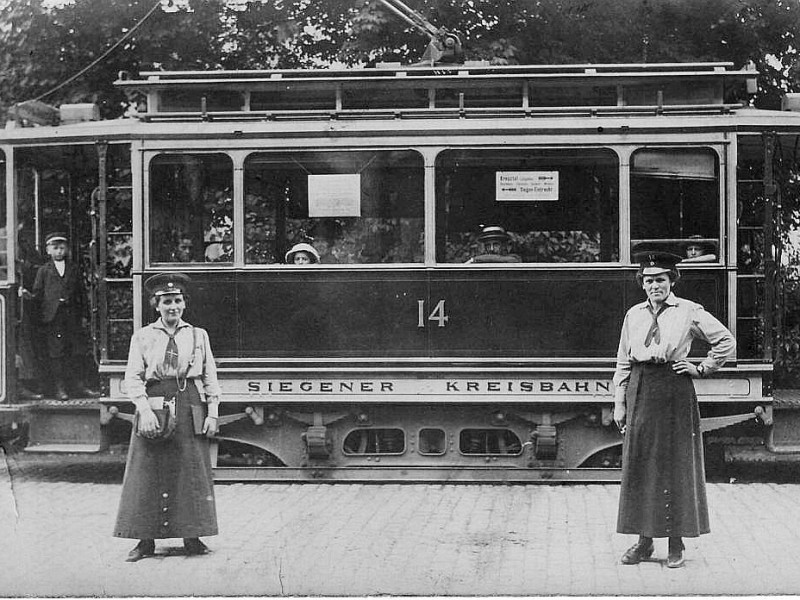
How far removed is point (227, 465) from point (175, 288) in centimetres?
197

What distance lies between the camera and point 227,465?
23.5ft

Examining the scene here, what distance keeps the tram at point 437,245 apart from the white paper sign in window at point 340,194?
1 centimetres

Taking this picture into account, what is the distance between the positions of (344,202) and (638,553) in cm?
302

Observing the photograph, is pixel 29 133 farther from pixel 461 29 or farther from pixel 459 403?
pixel 459 403

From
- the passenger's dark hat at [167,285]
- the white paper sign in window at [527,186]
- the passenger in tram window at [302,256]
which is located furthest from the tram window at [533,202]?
the passenger's dark hat at [167,285]

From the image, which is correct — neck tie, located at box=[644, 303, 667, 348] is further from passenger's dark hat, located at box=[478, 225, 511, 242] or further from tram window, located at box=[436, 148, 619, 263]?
passenger's dark hat, located at box=[478, 225, 511, 242]

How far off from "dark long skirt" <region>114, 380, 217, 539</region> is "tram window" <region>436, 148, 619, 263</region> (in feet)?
7.45

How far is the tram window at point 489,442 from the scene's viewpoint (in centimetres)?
708

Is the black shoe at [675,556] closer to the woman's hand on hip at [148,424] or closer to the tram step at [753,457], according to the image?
the tram step at [753,457]

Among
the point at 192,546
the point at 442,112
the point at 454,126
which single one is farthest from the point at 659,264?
the point at 192,546

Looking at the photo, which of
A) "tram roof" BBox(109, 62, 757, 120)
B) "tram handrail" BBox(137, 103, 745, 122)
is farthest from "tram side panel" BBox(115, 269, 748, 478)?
"tram roof" BBox(109, 62, 757, 120)

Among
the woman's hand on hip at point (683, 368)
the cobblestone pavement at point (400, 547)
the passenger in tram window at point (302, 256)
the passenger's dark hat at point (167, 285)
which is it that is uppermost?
the passenger in tram window at point (302, 256)

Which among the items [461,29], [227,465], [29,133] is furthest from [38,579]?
[461,29]

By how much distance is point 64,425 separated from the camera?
23.4ft
